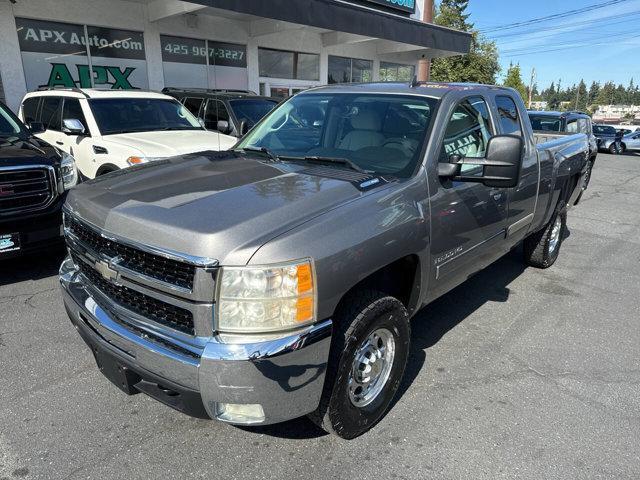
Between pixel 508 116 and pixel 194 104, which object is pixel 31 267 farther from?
pixel 194 104

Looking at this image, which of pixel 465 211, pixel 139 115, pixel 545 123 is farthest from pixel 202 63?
pixel 465 211

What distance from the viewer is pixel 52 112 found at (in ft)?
24.2

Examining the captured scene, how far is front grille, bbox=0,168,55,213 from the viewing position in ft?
14.4

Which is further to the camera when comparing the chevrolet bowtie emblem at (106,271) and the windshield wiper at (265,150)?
the windshield wiper at (265,150)

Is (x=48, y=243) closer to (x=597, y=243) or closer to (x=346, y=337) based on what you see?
(x=346, y=337)

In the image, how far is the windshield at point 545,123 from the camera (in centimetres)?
1112

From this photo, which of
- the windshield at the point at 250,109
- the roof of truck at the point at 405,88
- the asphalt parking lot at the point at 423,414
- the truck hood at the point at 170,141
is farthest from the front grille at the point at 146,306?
the windshield at the point at 250,109

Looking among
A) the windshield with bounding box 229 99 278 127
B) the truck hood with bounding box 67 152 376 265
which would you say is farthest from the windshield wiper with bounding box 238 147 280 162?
the windshield with bounding box 229 99 278 127

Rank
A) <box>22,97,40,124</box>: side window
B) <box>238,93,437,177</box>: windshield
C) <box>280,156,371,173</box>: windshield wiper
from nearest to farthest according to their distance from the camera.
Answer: <box>280,156,371,173</box>: windshield wiper, <box>238,93,437,177</box>: windshield, <box>22,97,40,124</box>: side window

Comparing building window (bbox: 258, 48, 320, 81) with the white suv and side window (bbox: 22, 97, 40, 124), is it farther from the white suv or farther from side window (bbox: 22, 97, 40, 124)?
side window (bbox: 22, 97, 40, 124)

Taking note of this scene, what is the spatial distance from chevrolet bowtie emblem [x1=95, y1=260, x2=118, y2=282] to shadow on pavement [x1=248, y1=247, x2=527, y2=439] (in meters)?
1.15

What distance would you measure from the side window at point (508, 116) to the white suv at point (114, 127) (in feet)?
12.4

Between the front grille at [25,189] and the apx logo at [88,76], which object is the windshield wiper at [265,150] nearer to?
the front grille at [25,189]

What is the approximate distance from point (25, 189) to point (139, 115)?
10.0 feet
